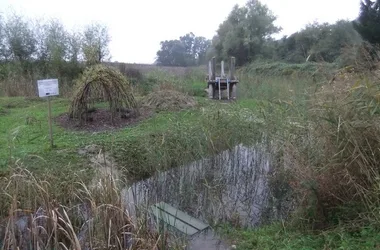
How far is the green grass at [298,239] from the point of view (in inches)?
99.7

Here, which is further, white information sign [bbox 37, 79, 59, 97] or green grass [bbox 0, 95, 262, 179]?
white information sign [bbox 37, 79, 59, 97]

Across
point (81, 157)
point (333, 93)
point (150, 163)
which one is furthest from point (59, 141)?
point (333, 93)

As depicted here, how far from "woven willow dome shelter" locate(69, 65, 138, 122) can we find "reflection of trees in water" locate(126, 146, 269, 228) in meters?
2.81

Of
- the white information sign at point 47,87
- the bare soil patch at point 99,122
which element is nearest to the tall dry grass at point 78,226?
the white information sign at point 47,87

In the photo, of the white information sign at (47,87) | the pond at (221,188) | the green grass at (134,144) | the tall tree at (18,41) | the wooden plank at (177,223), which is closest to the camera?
the wooden plank at (177,223)

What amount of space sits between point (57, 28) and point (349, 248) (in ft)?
48.0

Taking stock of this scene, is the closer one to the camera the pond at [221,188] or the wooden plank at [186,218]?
the wooden plank at [186,218]

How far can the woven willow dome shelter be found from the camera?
261 inches

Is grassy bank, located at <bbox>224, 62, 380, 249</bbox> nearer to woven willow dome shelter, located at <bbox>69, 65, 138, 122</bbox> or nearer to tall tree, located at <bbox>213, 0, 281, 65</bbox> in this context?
woven willow dome shelter, located at <bbox>69, 65, 138, 122</bbox>

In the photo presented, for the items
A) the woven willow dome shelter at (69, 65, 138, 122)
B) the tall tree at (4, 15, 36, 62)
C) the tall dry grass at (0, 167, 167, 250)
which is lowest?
the tall dry grass at (0, 167, 167, 250)

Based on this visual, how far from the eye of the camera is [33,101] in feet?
33.5

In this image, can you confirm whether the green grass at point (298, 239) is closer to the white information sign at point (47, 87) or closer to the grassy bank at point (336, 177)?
the grassy bank at point (336, 177)

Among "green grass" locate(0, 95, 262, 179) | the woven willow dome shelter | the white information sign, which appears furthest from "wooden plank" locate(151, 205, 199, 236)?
the woven willow dome shelter

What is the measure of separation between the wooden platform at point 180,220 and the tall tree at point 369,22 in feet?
45.7
